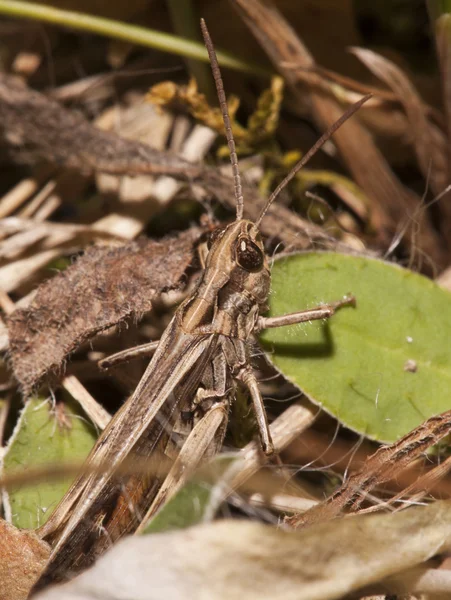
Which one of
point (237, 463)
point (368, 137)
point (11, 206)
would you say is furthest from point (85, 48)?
point (237, 463)

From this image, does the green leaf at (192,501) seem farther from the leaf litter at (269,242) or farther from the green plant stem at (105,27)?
the green plant stem at (105,27)

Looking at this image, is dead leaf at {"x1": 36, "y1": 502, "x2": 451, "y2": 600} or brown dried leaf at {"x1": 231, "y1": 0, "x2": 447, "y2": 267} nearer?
dead leaf at {"x1": 36, "y1": 502, "x2": 451, "y2": 600}

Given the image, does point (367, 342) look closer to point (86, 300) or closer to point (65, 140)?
point (86, 300)

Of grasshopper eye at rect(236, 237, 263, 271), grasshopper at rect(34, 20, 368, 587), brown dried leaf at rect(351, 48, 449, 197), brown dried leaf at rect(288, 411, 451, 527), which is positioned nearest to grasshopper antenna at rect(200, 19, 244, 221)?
grasshopper at rect(34, 20, 368, 587)

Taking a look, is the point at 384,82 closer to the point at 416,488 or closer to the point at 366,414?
the point at 366,414

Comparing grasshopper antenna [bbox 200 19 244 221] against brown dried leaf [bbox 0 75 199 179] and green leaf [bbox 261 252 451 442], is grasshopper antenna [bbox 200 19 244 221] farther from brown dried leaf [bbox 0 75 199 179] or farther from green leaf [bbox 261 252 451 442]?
brown dried leaf [bbox 0 75 199 179]

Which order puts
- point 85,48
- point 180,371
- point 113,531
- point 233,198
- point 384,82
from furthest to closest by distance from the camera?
point 85,48
point 384,82
point 233,198
point 180,371
point 113,531
